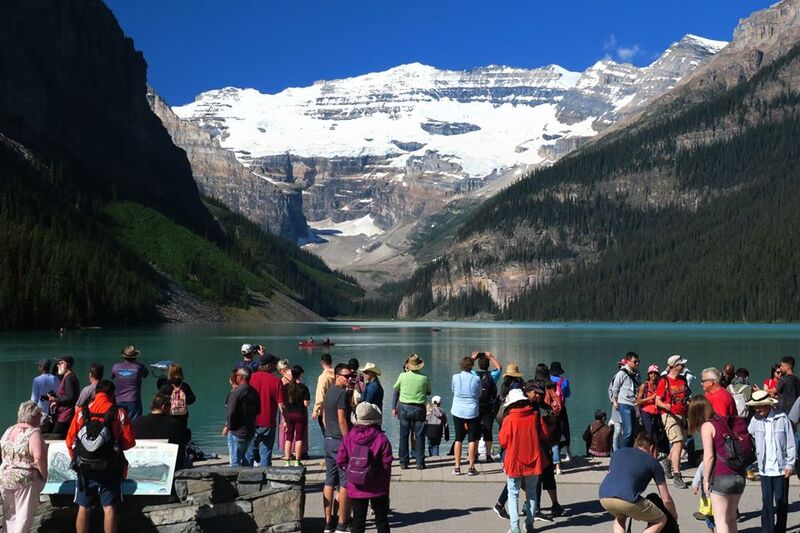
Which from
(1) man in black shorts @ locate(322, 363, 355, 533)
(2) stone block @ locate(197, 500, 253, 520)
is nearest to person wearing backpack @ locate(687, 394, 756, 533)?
(1) man in black shorts @ locate(322, 363, 355, 533)

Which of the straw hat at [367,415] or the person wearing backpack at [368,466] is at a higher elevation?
the straw hat at [367,415]

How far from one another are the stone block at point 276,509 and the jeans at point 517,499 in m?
3.66

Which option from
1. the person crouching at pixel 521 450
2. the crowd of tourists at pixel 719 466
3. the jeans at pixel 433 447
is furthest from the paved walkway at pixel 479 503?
the jeans at pixel 433 447

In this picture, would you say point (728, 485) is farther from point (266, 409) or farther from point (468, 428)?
point (266, 409)

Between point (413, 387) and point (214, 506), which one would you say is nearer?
point (214, 506)

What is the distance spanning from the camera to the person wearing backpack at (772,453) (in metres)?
15.7

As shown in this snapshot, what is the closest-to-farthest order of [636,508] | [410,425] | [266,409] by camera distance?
[636,508]
[266,409]
[410,425]

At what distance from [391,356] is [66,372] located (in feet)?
216

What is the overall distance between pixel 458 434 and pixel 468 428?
1.06 feet

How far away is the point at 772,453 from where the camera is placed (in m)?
15.8

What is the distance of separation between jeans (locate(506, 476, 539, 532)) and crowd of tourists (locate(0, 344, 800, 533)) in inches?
1.0

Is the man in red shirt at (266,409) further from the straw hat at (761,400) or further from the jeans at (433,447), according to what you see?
the straw hat at (761,400)

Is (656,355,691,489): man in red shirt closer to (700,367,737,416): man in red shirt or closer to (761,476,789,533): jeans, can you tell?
(700,367,737,416): man in red shirt

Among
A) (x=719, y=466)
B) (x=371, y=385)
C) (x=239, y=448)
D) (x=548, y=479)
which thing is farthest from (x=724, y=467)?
(x=239, y=448)
